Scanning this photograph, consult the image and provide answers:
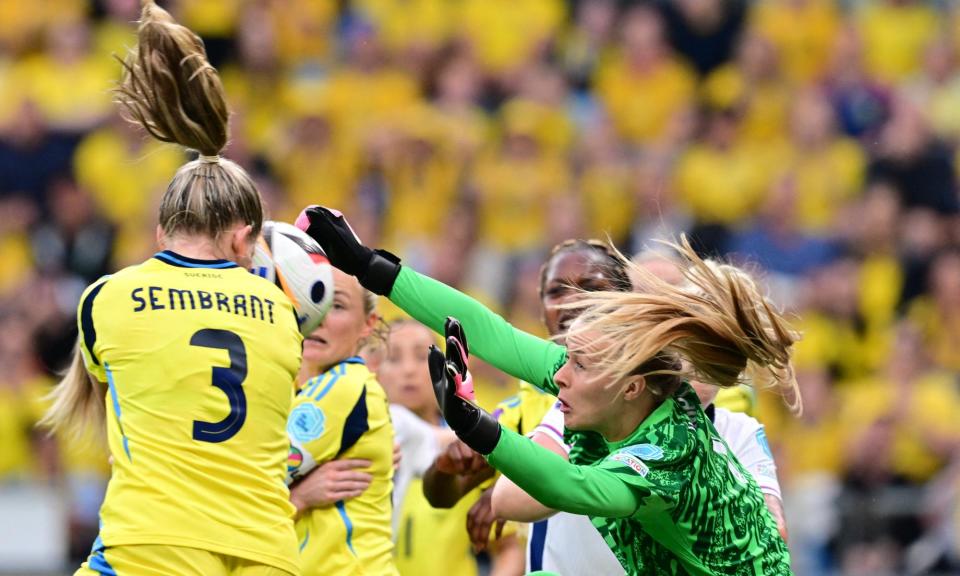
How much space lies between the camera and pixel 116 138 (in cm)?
1202

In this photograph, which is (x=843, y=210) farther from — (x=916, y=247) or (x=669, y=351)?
(x=669, y=351)

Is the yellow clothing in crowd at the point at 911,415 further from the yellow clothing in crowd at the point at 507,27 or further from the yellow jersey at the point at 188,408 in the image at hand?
the yellow jersey at the point at 188,408

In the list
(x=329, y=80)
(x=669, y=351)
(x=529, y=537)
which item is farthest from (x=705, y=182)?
(x=669, y=351)

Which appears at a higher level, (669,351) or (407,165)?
(407,165)

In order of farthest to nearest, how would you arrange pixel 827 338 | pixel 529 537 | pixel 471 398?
pixel 827 338, pixel 529 537, pixel 471 398

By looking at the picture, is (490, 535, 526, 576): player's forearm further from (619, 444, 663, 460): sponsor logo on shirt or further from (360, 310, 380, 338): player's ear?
(619, 444, 663, 460): sponsor logo on shirt

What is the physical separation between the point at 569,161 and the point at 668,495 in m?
8.46

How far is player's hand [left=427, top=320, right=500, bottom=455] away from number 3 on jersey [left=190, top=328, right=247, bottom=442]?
0.67 meters

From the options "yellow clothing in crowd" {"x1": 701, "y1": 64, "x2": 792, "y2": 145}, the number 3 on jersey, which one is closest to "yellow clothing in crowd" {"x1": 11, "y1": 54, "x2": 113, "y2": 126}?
"yellow clothing in crowd" {"x1": 701, "y1": 64, "x2": 792, "y2": 145}

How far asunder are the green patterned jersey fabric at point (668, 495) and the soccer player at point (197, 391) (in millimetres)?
782

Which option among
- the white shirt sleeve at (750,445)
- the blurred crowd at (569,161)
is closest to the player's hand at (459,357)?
the white shirt sleeve at (750,445)

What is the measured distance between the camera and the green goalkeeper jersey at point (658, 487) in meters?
3.62

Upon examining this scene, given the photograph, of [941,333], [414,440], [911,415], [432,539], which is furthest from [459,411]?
[941,333]

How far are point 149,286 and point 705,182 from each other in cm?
845
